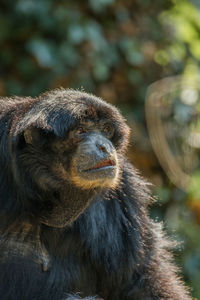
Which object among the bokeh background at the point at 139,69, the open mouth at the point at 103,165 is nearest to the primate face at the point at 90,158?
the open mouth at the point at 103,165

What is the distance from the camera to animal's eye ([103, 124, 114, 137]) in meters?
5.98

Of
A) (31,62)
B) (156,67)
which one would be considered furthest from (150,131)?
(31,62)

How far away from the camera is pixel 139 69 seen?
40.4 ft

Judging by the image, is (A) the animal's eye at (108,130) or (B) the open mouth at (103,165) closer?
(B) the open mouth at (103,165)

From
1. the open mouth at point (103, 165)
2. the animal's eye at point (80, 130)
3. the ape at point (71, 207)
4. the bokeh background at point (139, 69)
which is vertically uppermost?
the animal's eye at point (80, 130)

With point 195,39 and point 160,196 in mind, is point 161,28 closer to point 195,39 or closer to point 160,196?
point 195,39

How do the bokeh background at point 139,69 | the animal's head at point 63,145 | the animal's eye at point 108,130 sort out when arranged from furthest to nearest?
the bokeh background at point 139,69 < the animal's eye at point 108,130 < the animal's head at point 63,145

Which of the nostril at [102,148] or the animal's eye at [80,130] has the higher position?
the nostril at [102,148]

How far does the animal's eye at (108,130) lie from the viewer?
598 centimetres

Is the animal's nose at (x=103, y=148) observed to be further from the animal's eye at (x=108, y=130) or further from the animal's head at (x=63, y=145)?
the animal's eye at (x=108, y=130)

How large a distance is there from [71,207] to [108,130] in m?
0.78

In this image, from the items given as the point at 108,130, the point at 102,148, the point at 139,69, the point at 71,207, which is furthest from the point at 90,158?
the point at 139,69

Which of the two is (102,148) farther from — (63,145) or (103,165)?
(63,145)

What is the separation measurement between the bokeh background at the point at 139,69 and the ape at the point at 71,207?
4.44 metres
